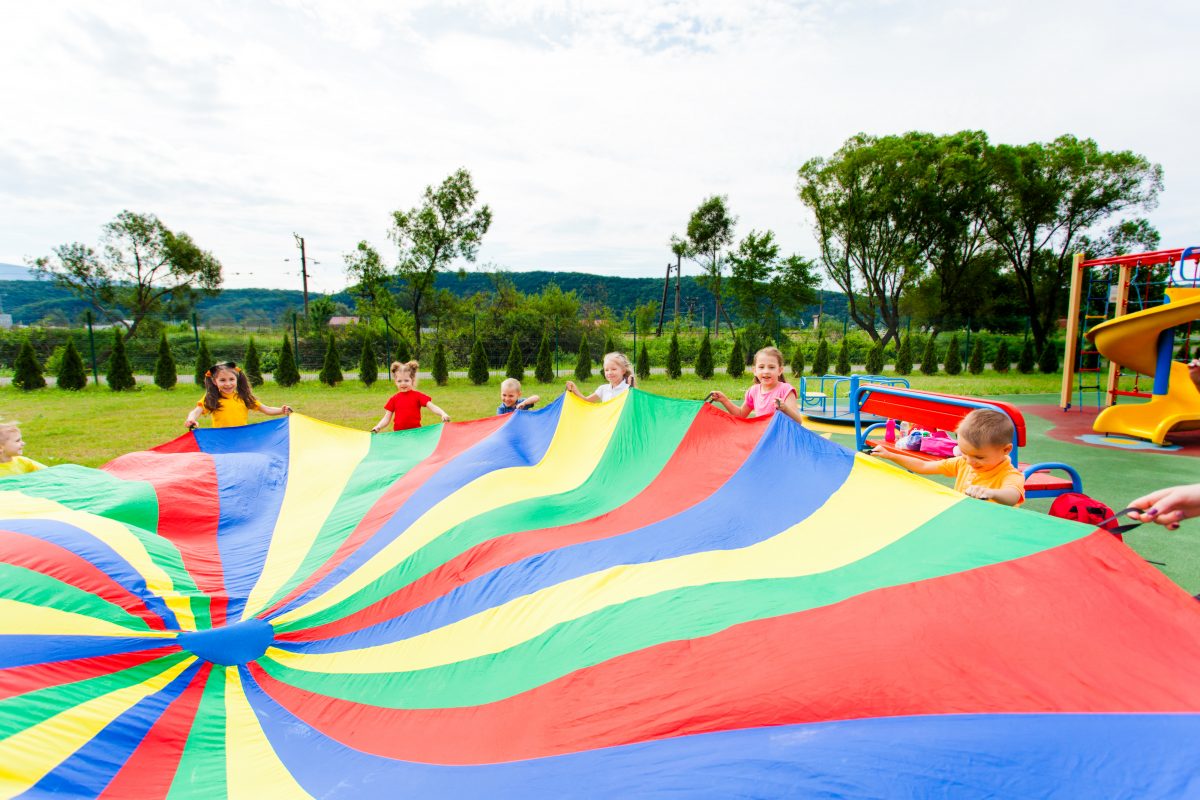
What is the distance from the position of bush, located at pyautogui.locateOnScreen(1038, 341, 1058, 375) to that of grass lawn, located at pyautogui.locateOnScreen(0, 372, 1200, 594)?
1572mm

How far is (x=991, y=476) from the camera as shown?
2.45 meters

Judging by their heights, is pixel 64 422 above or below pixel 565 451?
below

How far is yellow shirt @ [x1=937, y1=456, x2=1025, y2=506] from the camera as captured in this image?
2336mm

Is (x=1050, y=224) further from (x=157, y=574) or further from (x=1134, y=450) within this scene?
(x=157, y=574)

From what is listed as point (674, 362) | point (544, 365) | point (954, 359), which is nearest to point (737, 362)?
point (674, 362)

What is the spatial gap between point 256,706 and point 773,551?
5.18 ft

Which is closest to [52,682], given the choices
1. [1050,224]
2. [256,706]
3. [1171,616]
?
[256,706]

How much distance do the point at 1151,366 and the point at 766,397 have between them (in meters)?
7.30

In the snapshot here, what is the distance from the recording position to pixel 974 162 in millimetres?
21219

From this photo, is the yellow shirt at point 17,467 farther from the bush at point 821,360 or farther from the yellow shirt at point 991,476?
the bush at point 821,360

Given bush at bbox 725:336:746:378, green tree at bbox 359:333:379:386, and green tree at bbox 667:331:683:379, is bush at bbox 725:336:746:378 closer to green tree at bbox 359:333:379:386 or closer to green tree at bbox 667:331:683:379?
green tree at bbox 667:331:683:379

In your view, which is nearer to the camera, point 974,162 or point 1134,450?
point 1134,450

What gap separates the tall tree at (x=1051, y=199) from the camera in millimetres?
20438

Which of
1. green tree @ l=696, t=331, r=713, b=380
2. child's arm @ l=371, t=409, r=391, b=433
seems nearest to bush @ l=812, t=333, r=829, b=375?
green tree @ l=696, t=331, r=713, b=380
